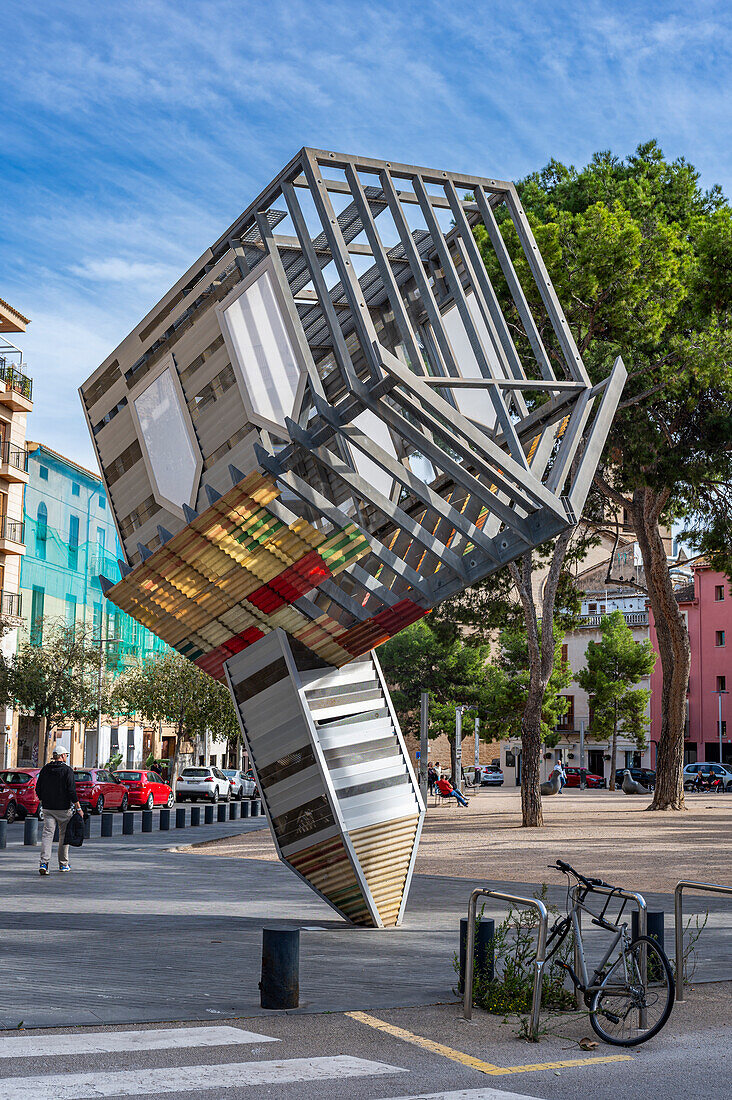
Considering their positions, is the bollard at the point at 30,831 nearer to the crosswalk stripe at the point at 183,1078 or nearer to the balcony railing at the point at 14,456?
the crosswalk stripe at the point at 183,1078

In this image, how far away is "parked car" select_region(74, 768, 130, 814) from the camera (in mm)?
36281

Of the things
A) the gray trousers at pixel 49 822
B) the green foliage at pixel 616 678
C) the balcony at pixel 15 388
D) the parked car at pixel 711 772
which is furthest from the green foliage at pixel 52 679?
the green foliage at pixel 616 678

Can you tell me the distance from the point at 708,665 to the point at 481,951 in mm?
76717

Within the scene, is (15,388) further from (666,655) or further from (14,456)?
(666,655)

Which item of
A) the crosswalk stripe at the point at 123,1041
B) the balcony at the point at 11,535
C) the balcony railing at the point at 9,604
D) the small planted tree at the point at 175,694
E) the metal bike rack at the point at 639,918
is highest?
the balcony at the point at 11,535

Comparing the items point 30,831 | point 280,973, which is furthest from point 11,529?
point 280,973

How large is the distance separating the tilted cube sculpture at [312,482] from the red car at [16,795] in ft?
65.7

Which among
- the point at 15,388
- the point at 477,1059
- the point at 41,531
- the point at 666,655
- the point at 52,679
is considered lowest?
the point at 477,1059

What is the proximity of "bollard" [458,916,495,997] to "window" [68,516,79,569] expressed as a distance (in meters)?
52.5

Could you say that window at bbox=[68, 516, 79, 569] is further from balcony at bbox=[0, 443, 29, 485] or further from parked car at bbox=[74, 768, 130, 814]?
parked car at bbox=[74, 768, 130, 814]

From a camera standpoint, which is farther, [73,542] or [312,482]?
[73,542]

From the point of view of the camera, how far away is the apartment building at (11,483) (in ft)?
160

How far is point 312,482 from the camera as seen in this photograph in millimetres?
13719

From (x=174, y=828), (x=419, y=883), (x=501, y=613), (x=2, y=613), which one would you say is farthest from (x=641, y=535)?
(x=2, y=613)
